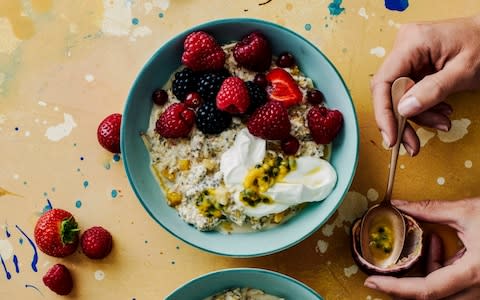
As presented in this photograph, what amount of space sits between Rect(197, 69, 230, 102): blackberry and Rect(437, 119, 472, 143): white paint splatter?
22.1 inches

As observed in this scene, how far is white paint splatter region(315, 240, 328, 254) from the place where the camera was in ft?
5.71

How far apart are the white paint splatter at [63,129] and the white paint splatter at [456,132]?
92 centimetres

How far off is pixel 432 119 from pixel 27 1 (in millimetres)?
1052

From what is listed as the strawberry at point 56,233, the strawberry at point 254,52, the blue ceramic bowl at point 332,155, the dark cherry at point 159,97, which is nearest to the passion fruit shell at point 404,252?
the blue ceramic bowl at point 332,155

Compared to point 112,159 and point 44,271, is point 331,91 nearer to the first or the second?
point 112,159

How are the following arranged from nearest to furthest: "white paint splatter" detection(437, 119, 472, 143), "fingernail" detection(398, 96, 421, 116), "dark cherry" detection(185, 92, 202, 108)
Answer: "fingernail" detection(398, 96, 421, 116) → "dark cherry" detection(185, 92, 202, 108) → "white paint splatter" detection(437, 119, 472, 143)

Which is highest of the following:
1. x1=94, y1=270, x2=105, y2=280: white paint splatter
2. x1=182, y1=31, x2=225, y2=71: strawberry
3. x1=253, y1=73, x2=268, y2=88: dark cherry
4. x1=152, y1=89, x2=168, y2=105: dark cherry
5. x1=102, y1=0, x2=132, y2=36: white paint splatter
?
x1=102, y1=0, x2=132, y2=36: white paint splatter

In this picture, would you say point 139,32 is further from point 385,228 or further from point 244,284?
point 385,228

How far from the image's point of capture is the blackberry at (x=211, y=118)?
5.29ft

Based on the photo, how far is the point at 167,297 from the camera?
64.2 inches

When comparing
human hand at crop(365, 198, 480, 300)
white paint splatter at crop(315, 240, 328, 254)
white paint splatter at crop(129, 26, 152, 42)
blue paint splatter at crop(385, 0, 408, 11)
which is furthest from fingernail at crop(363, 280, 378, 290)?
white paint splatter at crop(129, 26, 152, 42)

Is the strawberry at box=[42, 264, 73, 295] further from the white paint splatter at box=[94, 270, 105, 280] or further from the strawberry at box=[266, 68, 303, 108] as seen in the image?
the strawberry at box=[266, 68, 303, 108]

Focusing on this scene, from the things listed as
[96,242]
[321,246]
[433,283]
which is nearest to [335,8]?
[321,246]

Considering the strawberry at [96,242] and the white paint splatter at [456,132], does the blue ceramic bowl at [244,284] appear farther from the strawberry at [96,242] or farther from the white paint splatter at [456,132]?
the white paint splatter at [456,132]
